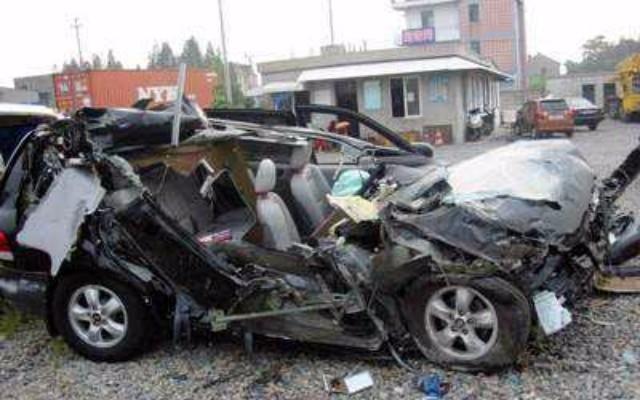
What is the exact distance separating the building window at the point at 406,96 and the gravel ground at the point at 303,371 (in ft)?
73.9

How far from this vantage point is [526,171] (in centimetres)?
502

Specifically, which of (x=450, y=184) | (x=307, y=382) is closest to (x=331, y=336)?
(x=307, y=382)

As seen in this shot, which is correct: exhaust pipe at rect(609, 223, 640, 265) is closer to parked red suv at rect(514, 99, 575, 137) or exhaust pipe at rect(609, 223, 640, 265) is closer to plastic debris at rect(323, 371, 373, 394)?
plastic debris at rect(323, 371, 373, 394)

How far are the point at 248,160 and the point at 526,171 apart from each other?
207 centimetres

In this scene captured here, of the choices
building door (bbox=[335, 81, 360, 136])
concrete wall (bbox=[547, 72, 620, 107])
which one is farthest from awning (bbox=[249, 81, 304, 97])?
concrete wall (bbox=[547, 72, 620, 107])

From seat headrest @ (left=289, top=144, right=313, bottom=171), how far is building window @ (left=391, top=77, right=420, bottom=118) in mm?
22030

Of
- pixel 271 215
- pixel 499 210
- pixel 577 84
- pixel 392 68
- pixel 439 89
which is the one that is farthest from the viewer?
pixel 577 84

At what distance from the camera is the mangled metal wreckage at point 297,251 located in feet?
13.8

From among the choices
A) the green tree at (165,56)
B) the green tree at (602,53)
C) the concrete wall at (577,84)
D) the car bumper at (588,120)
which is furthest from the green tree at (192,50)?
the car bumper at (588,120)

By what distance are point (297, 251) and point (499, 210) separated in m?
1.24

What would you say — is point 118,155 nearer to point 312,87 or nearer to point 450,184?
point 450,184

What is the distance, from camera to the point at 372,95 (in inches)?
1094

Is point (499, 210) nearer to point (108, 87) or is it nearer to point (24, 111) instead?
point (24, 111)

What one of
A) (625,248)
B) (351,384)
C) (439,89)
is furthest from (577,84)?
(351,384)
